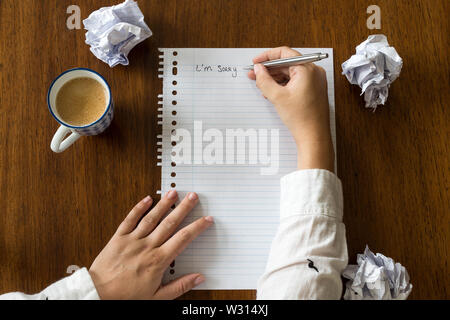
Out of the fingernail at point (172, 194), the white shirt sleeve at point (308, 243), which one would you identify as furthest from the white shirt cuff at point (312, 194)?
the fingernail at point (172, 194)

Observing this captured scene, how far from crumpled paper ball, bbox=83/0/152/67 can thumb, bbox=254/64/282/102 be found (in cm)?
24

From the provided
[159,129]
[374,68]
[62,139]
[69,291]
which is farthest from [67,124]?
[374,68]

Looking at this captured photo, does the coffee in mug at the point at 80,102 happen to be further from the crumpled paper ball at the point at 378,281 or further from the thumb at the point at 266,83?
the crumpled paper ball at the point at 378,281

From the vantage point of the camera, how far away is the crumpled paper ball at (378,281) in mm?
658

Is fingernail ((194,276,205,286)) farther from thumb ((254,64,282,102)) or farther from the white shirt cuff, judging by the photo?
thumb ((254,64,282,102))

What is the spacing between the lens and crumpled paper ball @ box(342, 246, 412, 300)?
2.16 feet

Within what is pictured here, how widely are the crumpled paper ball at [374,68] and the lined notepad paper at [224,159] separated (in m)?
0.05

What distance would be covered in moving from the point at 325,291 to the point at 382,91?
1.31 feet

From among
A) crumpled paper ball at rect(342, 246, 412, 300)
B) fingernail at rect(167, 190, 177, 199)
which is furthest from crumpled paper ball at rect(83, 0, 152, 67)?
crumpled paper ball at rect(342, 246, 412, 300)

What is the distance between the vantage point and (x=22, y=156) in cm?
74

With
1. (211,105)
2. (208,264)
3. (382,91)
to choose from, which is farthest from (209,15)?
(208,264)

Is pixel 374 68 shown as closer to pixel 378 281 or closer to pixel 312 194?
pixel 312 194

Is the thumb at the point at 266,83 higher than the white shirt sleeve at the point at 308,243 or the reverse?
higher

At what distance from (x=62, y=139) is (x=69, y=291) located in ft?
0.89
